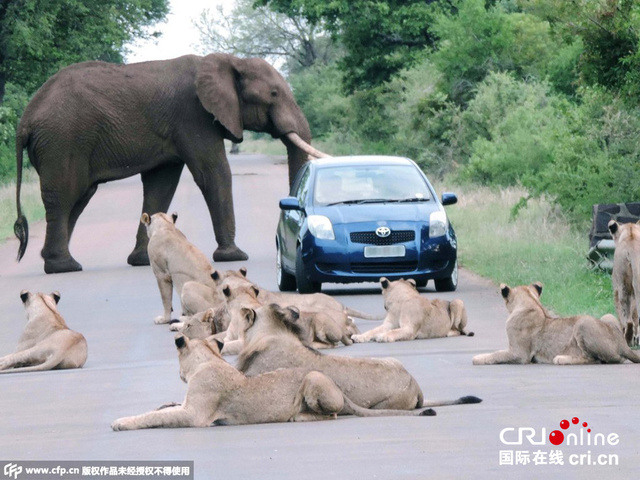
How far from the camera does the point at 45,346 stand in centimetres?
1256

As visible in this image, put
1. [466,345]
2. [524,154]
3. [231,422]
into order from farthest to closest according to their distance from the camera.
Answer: [524,154] → [466,345] → [231,422]

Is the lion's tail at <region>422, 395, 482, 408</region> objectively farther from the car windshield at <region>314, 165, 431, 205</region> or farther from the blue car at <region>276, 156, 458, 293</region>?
the car windshield at <region>314, 165, 431, 205</region>

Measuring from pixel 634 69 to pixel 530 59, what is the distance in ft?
72.4

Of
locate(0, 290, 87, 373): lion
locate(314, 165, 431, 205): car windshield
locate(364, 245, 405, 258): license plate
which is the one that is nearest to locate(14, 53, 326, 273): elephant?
locate(314, 165, 431, 205): car windshield

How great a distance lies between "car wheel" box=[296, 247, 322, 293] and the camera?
17.8 metres

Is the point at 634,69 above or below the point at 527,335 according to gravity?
above

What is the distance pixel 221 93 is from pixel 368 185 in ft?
19.7

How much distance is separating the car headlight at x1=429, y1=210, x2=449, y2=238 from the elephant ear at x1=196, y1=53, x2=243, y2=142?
6685 millimetres

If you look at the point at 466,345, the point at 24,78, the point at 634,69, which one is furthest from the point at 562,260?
the point at 24,78

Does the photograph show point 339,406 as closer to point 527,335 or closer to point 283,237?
point 527,335

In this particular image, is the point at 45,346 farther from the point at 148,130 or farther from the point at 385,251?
the point at 148,130

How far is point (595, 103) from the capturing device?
944 inches

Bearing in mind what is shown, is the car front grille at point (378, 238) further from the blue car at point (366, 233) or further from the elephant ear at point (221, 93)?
the elephant ear at point (221, 93)

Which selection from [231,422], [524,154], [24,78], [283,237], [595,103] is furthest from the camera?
[24,78]
